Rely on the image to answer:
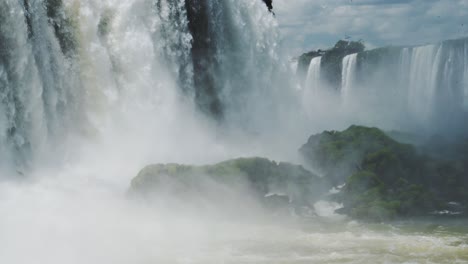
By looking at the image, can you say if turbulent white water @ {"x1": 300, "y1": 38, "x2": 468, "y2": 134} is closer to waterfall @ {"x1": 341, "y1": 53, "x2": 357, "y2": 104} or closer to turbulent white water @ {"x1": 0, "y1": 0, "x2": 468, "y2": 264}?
waterfall @ {"x1": 341, "y1": 53, "x2": 357, "y2": 104}

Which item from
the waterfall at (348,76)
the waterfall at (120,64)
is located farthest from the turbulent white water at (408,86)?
the waterfall at (120,64)

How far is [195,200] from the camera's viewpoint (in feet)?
61.0

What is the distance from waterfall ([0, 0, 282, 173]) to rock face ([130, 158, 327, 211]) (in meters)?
3.60

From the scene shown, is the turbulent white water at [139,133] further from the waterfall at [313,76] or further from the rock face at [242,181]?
the waterfall at [313,76]

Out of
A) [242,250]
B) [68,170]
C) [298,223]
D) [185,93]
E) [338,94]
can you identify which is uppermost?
[338,94]

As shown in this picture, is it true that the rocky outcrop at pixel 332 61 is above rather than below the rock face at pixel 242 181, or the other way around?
above

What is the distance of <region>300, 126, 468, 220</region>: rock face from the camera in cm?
1973

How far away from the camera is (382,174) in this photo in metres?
21.9

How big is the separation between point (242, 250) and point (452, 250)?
15.6ft

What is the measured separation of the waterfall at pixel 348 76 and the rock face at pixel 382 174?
1655 centimetres

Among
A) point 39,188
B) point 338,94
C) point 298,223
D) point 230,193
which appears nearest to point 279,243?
point 298,223

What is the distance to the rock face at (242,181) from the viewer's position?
18.7m

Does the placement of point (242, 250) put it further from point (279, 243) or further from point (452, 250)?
point (452, 250)

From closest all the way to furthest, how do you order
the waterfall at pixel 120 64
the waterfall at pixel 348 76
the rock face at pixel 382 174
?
1. the waterfall at pixel 120 64
2. the rock face at pixel 382 174
3. the waterfall at pixel 348 76
